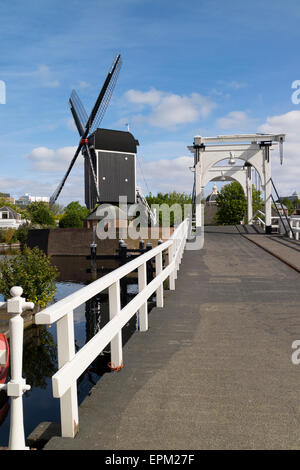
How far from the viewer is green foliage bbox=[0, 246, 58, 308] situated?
14.3m

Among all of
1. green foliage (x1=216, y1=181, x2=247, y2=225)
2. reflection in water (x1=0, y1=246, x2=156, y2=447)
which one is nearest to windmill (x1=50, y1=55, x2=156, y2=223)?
green foliage (x1=216, y1=181, x2=247, y2=225)

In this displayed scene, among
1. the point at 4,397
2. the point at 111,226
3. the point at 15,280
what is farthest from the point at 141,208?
the point at 4,397

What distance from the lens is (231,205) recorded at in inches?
2077

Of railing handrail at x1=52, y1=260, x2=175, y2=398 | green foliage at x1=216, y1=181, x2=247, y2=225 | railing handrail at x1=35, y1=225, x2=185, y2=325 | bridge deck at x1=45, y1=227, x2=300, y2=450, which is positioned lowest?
bridge deck at x1=45, y1=227, x2=300, y2=450

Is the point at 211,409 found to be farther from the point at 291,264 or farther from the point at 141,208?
the point at 141,208

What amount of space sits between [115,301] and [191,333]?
196cm

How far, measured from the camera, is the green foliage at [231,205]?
172 feet

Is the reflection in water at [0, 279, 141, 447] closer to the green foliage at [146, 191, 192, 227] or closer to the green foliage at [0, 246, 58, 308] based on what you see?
the green foliage at [0, 246, 58, 308]

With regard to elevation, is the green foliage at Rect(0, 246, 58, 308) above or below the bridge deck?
below

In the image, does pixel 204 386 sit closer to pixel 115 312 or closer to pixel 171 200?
pixel 115 312

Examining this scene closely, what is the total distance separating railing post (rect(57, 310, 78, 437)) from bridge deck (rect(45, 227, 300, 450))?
0.09 meters

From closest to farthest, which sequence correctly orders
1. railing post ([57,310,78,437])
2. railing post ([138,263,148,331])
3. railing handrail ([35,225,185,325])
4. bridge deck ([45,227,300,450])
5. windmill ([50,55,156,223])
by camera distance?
railing handrail ([35,225,185,325]) < railing post ([57,310,78,437]) < bridge deck ([45,227,300,450]) < railing post ([138,263,148,331]) < windmill ([50,55,156,223])

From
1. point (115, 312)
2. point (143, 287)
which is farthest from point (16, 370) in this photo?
point (143, 287)

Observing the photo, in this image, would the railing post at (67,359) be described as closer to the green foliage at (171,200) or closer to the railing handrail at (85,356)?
the railing handrail at (85,356)
